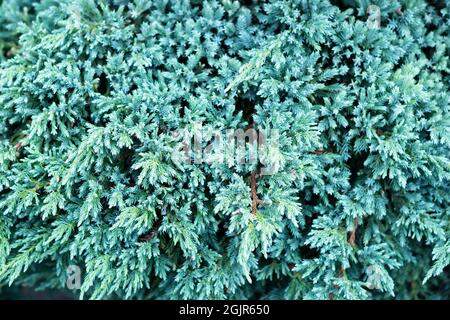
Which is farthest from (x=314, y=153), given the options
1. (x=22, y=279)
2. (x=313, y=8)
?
(x=22, y=279)

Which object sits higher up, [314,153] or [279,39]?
[279,39]

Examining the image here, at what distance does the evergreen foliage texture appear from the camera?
2.38m

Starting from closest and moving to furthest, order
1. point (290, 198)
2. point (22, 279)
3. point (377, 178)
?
1. point (290, 198)
2. point (377, 178)
3. point (22, 279)

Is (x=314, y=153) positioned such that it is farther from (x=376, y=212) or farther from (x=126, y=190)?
(x=126, y=190)

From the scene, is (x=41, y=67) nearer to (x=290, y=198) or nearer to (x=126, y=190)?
(x=126, y=190)

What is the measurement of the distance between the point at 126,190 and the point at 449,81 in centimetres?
189

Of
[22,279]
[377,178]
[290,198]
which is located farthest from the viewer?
[22,279]

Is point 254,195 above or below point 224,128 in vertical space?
below

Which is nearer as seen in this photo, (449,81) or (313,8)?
(313,8)

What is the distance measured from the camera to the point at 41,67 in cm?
261

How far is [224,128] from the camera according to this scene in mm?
2449

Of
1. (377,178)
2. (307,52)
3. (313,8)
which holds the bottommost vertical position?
(377,178)

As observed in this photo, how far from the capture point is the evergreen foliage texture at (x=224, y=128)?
238 cm

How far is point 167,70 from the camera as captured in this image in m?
2.60
